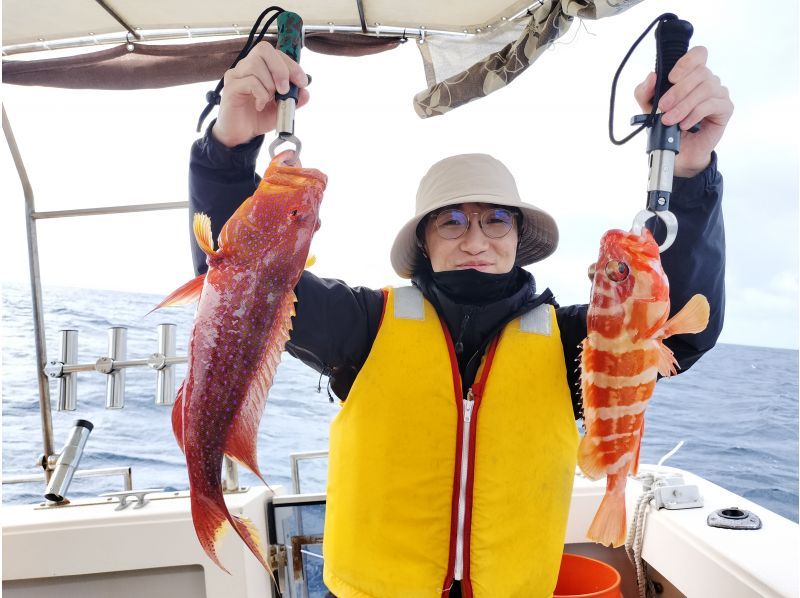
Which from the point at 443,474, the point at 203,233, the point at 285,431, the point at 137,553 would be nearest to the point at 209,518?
the point at 203,233

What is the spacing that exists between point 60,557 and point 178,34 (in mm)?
2832

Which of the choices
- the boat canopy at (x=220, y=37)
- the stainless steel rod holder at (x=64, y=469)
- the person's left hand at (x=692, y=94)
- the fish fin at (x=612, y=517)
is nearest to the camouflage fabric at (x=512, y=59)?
the boat canopy at (x=220, y=37)

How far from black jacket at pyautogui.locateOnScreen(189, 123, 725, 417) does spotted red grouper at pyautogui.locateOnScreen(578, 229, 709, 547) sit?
25 centimetres

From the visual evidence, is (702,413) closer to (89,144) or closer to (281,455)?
(281,455)

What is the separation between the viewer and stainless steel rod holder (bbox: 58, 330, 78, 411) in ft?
11.3

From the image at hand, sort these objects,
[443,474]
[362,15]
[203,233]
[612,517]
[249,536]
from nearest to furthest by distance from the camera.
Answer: [249,536] → [203,233] → [612,517] → [443,474] → [362,15]

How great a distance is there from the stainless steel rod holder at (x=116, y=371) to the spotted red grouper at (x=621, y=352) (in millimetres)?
2789

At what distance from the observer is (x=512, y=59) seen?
301 centimetres

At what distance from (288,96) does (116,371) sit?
8.66ft

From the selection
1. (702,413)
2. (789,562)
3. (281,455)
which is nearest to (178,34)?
(789,562)

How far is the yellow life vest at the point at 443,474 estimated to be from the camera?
1.89m

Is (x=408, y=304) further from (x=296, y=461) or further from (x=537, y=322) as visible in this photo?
(x=296, y=461)

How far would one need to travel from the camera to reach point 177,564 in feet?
10.0

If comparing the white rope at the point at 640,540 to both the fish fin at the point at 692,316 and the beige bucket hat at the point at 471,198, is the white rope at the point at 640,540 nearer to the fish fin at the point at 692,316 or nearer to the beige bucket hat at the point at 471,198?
the beige bucket hat at the point at 471,198
